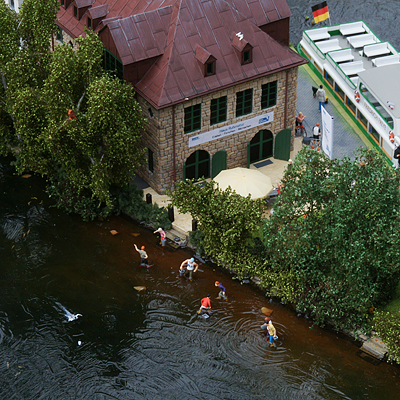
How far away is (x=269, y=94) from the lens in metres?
46.1

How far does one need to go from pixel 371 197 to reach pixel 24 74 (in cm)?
2142

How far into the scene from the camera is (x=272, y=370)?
34.3 meters

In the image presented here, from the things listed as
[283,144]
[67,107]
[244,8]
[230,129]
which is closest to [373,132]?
[283,144]

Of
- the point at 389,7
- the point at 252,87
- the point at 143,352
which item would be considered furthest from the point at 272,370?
the point at 389,7

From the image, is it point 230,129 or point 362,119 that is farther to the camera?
point 362,119

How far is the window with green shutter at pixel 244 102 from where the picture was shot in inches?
1770

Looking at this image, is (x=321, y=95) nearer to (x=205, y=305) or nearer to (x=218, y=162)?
(x=218, y=162)

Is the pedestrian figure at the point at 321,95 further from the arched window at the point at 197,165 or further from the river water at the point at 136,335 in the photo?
the river water at the point at 136,335

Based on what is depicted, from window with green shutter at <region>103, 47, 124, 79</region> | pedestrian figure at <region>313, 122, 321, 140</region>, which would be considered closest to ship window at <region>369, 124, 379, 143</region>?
pedestrian figure at <region>313, 122, 321, 140</region>

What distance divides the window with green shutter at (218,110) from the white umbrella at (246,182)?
3390 mm

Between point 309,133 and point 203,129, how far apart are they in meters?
10.6

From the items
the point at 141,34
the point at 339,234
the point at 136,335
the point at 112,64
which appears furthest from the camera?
the point at 112,64

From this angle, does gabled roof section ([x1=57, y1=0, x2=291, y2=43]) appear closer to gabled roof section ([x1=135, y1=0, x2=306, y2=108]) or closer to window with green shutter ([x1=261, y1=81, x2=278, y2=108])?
gabled roof section ([x1=135, y1=0, x2=306, y2=108])

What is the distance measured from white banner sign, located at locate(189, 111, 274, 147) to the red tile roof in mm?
3082
